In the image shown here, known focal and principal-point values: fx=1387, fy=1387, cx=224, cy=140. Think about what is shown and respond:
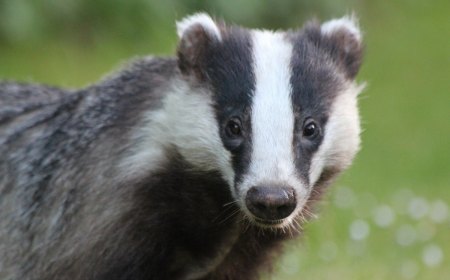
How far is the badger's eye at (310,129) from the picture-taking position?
4789 mm

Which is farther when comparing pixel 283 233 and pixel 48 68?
pixel 48 68

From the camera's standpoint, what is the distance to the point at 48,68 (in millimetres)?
9531

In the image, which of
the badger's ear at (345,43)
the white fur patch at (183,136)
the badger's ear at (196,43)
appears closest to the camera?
the white fur patch at (183,136)

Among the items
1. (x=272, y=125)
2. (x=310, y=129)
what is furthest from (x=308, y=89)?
(x=272, y=125)

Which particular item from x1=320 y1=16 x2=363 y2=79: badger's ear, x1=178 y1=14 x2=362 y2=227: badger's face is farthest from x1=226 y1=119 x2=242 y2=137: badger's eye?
x1=320 y1=16 x2=363 y2=79: badger's ear

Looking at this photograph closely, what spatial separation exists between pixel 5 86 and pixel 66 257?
114 centimetres

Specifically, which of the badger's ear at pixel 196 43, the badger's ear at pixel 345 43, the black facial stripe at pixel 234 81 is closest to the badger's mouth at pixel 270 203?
the black facial stripe at pixel 234 81

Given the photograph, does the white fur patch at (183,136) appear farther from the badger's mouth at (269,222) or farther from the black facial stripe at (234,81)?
the badger's mouth at (269,222)

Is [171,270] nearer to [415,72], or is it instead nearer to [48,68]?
[48,68]

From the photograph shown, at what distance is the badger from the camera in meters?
4.73

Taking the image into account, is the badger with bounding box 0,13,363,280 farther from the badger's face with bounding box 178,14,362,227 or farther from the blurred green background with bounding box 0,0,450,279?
the blurred green background with bounding box 0,0,450,279

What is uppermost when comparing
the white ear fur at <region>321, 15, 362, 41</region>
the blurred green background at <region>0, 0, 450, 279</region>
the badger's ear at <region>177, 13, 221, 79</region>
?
Result: the badger's ear at <region>177, 13, 221, 79</region>

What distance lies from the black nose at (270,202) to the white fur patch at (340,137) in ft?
0.79

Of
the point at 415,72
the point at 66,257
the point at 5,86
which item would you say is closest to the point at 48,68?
the point at 415,72
